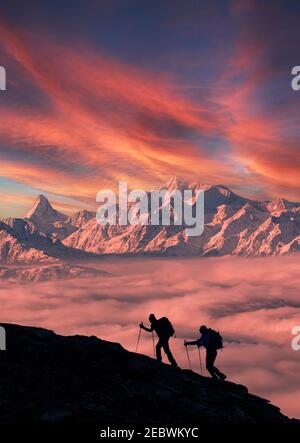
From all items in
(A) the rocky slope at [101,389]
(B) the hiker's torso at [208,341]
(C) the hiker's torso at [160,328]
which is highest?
(C) the hiker's torso at [160,328]

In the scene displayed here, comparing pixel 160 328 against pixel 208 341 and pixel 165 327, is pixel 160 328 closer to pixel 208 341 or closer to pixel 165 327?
pixel 165 327

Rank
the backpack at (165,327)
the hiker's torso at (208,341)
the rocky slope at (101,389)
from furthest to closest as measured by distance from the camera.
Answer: the backpack at (165,327) → the hiker's torso at (208,341) → the rocky slope at (101,389)

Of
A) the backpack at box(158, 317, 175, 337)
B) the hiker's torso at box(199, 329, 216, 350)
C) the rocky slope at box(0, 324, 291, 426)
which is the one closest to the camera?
the rocky slope at box(0, 324, 291, 426)

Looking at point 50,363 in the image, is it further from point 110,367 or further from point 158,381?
point 158,381

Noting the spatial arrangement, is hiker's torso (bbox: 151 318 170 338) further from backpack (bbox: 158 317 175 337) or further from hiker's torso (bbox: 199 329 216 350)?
hiker's torso (bbox: 199 329 216 350)

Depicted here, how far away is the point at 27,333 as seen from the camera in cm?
3219

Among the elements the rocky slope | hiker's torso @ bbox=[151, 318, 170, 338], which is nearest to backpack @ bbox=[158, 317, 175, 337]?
hiker's torso @ bbox=[151, 318, 170, 338]

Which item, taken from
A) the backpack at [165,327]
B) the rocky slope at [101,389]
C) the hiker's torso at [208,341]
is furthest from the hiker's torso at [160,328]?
the hiker's torso at [208,341]

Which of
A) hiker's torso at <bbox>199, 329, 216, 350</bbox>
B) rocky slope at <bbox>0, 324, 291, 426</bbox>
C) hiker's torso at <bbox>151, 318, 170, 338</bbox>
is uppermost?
hiker's torso at <bbox>151, 318, 170, 338</bbox>

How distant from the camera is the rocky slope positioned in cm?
2317

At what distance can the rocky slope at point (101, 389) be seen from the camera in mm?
23172

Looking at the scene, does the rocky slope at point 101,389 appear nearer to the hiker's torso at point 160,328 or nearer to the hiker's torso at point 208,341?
the hiker's torso at point 160,328

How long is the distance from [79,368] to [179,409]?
5862mm
